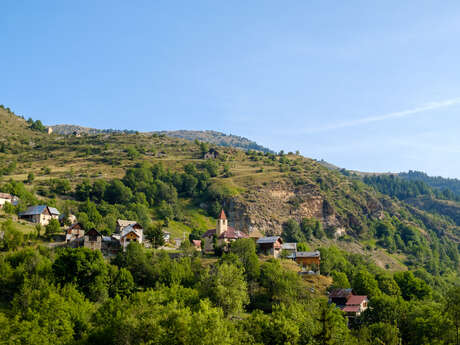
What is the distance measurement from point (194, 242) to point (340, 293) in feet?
131

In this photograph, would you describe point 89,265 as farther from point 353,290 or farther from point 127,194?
point 127,194

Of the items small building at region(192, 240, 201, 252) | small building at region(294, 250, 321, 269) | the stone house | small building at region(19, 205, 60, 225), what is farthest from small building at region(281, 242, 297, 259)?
small building at region(19, 205, 60, 225)

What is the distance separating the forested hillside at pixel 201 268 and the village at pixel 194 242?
276 centimetres

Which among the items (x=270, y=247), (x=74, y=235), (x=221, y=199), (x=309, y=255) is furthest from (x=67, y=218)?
(x=221, y=199)

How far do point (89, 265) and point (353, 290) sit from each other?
52426 mm

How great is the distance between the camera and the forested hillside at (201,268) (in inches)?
2162

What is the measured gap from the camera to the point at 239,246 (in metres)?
94.2

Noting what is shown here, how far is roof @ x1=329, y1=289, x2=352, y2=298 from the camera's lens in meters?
83.3

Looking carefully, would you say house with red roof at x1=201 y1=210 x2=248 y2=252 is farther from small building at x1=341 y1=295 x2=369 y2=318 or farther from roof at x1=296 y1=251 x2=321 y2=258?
small building at x1=341 y1=295 x2=369 y2=318

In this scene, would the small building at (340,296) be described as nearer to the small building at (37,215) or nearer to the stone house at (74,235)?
the stone house at (74,235)

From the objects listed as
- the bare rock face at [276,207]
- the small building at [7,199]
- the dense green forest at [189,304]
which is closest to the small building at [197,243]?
the dense green forest at [189,304]

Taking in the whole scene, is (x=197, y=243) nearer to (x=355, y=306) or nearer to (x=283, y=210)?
(x=355, y=306)

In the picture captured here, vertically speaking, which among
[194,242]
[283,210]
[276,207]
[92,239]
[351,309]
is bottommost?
[351,309]

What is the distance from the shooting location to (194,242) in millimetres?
109875
